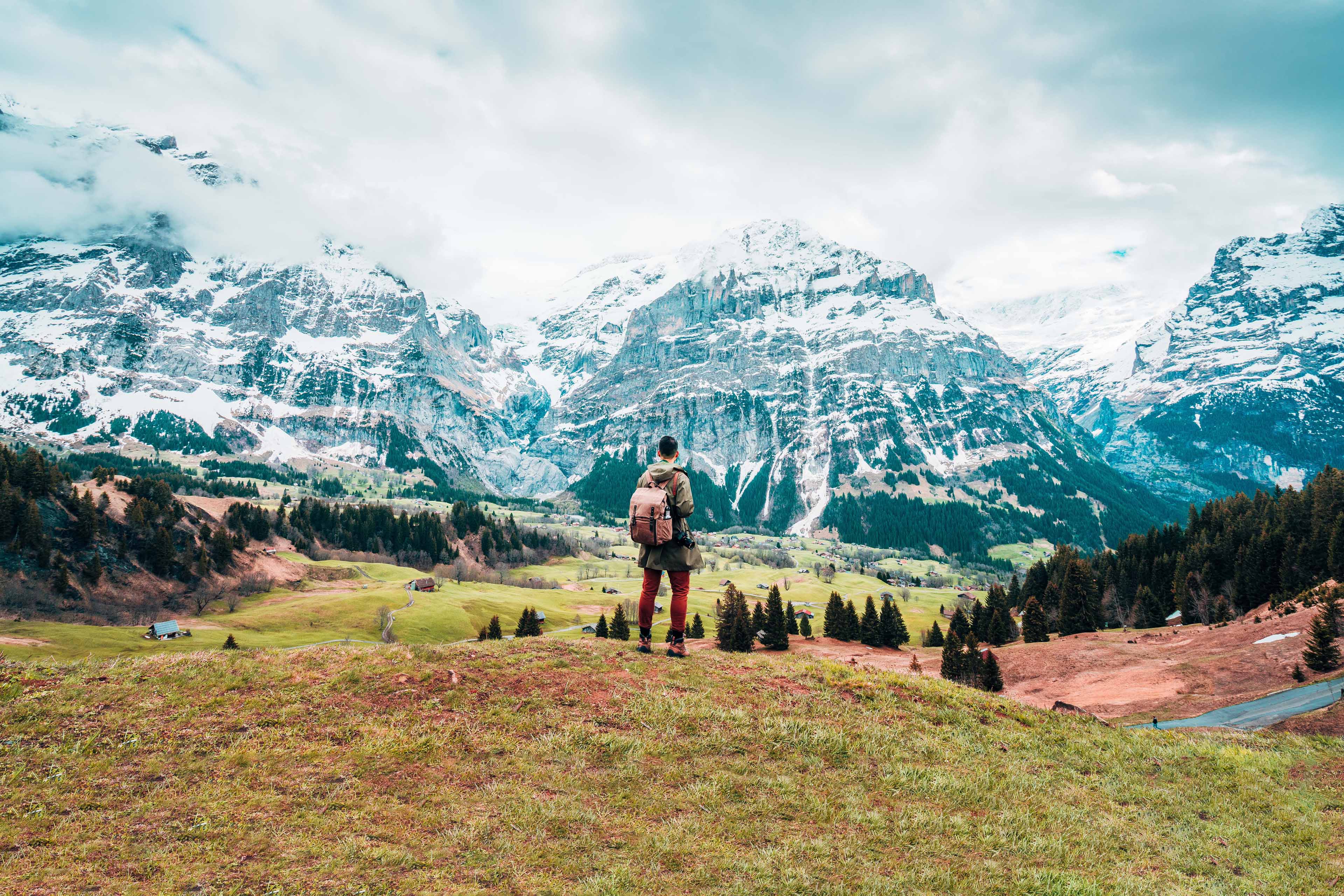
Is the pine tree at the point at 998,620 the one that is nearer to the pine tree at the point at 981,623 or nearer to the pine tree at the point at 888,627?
the pine tree at the point at 981,623

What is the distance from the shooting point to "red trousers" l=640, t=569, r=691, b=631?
55.5ft

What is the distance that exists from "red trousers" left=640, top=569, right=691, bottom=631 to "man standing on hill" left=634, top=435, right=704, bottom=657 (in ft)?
0.06

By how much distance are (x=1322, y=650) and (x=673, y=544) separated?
4529cm

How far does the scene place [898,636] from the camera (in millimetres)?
88375

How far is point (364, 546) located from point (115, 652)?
106 m

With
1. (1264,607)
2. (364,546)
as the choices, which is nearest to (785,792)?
(1264,607)

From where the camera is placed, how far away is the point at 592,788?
36.6 ft

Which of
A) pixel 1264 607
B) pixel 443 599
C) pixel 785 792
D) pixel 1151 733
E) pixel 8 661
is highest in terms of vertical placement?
pixel 8 661

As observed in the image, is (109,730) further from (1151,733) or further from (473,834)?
(1151,733)

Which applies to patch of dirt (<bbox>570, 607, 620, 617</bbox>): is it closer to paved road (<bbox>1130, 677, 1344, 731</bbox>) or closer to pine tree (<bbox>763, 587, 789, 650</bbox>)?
pine tree (<bbox>763, 587, 789, 650</bbox>)

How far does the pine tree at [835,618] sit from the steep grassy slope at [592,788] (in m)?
71.0

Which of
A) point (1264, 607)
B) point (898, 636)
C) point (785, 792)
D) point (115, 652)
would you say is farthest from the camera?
point (898, 636)

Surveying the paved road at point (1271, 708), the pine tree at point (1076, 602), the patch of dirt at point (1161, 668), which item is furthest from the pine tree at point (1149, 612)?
the paved road at point (1271, 708)

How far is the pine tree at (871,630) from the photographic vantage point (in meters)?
85.0
